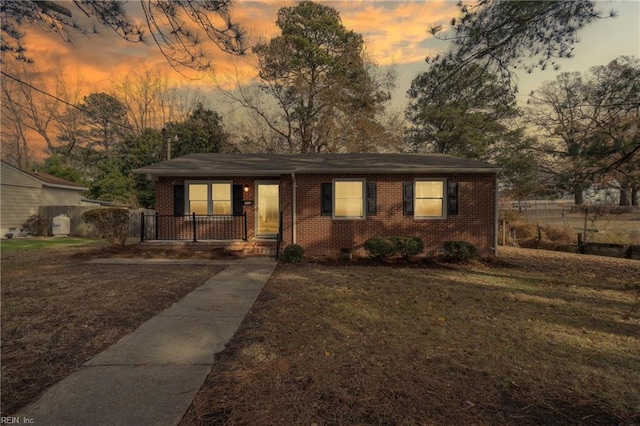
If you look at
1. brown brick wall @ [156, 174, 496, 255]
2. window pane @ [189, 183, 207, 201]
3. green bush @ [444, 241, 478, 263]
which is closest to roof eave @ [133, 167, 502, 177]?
brown brick wall @ [156, 174, 496, 255]

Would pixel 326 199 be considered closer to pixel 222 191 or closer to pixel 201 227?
pixel 222 191

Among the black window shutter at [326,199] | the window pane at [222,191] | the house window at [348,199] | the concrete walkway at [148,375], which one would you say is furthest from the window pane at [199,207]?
the concrete walkway at [148,375]

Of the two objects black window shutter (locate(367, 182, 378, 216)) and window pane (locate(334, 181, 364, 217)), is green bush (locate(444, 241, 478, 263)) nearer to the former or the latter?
black window shutter (locate(367, 182, 378, 216))

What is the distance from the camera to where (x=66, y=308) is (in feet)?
16.4

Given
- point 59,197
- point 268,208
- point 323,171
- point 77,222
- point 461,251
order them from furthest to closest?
point 59,197, point 77,222, point 268,208, point 323,171, point 461,251

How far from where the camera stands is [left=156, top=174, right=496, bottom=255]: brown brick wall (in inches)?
422

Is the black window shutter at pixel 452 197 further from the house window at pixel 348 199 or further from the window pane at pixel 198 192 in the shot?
the window pane at pixel 198 192

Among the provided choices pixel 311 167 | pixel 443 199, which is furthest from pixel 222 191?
pixel 443 199

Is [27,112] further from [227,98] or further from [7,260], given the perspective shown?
[7,260]

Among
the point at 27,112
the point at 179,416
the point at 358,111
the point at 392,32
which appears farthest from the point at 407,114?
the point at 27,112

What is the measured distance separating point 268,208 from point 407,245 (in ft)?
17.7

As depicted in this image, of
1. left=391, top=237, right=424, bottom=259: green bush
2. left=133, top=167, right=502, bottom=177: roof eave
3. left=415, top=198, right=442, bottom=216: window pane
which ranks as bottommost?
left=391, top=237, right=424, bottom=259: green bush

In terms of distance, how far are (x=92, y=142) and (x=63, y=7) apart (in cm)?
3758

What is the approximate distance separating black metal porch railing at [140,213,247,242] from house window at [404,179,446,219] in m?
5.60
